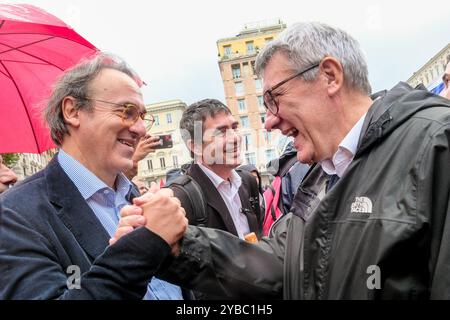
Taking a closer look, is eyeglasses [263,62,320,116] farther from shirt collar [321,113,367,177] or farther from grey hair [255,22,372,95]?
shirt collar [321,113,367,177]

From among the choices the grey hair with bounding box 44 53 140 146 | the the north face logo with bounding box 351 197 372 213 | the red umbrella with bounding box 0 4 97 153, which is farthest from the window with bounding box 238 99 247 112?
the the north face logo with bounding box 351 197 372 213

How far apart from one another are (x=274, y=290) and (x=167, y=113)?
66.1 meters

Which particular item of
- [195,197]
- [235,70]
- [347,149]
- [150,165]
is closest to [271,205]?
[195,197]

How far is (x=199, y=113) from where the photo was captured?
3.96m

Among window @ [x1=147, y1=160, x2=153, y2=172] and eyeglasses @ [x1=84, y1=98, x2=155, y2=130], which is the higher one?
eyeglasses @ [x1=84, y1=98, x2=155, y2=130]

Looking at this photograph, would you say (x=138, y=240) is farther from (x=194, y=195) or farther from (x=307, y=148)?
(x=194, y=195)

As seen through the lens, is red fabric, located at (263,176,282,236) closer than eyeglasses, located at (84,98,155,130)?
No

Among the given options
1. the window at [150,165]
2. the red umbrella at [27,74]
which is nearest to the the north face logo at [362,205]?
the red umbrella at [27,74]

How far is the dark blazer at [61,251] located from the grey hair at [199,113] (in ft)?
7.10

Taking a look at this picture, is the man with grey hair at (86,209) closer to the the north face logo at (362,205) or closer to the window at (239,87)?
the the north face logo at (362,205)

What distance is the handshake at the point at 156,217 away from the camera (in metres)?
1.68

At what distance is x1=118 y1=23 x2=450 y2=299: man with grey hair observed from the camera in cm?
147

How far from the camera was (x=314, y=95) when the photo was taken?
219 centimetres

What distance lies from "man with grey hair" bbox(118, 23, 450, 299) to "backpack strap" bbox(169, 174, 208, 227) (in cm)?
72
